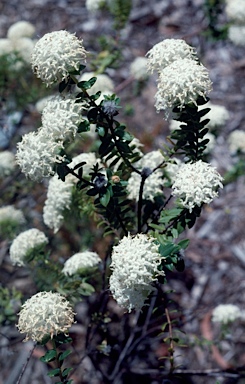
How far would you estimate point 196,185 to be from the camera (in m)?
1.44

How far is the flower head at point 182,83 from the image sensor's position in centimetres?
145

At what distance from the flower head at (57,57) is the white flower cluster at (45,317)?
24.3 inches

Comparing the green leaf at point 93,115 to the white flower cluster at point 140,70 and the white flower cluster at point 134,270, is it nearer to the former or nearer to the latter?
the white flower cluster at point 134,270

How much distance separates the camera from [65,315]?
150cm

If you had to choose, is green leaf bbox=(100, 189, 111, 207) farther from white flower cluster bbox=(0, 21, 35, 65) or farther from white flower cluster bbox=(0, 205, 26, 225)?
white flower cluster bbox=(0, 21, 35, 65)

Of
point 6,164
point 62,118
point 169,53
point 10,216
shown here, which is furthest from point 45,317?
point 6,164

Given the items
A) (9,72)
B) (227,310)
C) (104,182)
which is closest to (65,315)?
(104,182)

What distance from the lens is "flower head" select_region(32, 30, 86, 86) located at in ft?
4.75

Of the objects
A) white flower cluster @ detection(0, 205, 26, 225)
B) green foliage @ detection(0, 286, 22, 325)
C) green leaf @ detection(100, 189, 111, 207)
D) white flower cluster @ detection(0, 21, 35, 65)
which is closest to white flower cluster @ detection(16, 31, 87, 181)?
green leaf @ detection(100, 189, 111, 207)

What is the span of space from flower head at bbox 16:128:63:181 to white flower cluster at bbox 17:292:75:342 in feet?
1.15

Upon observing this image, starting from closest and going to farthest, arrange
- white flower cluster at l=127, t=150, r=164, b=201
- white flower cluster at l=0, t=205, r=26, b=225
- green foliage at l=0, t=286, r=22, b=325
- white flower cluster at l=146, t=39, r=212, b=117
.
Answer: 1. white flower cluster at l=146, t=39, r=212, b=117
2. white flower cluster at l=127, t=150, r=164, b=201
3. green foliage at l=0, t=286, r=22, b=325
4. white flower cluster at l=0, t=205, r=26, b=225

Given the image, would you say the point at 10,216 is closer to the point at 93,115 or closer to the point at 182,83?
the point at 93,115

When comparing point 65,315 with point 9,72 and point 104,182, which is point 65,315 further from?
point 9,72

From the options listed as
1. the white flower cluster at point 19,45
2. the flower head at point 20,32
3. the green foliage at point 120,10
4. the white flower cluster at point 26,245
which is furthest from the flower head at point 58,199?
the flower head at point 20,32
